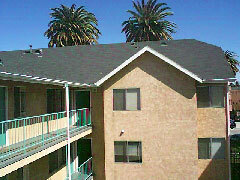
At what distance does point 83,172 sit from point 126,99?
496 cm

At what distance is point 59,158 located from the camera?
15.9m

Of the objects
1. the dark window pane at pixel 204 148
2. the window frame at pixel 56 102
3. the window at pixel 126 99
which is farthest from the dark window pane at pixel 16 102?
the dark window pane at pixel 204 148

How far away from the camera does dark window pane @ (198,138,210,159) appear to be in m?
15.0

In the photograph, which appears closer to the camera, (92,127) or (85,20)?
(92,127)

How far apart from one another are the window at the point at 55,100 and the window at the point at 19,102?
2113mm

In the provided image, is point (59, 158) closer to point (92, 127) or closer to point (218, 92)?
point (92, 127)

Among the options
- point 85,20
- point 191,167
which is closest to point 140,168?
point 191,167

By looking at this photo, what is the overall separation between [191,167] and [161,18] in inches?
1265

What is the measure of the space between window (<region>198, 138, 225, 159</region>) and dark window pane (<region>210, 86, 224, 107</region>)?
6.61 feet

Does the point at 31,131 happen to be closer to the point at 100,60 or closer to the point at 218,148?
the point at 100,60

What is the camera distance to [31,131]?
12.5 meters

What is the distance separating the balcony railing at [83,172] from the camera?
48.3ft

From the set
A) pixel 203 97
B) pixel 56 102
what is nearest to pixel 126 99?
pixel 56 102

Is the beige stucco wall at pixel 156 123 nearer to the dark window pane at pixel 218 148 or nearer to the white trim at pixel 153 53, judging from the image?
the white trim at pixel 153 53
